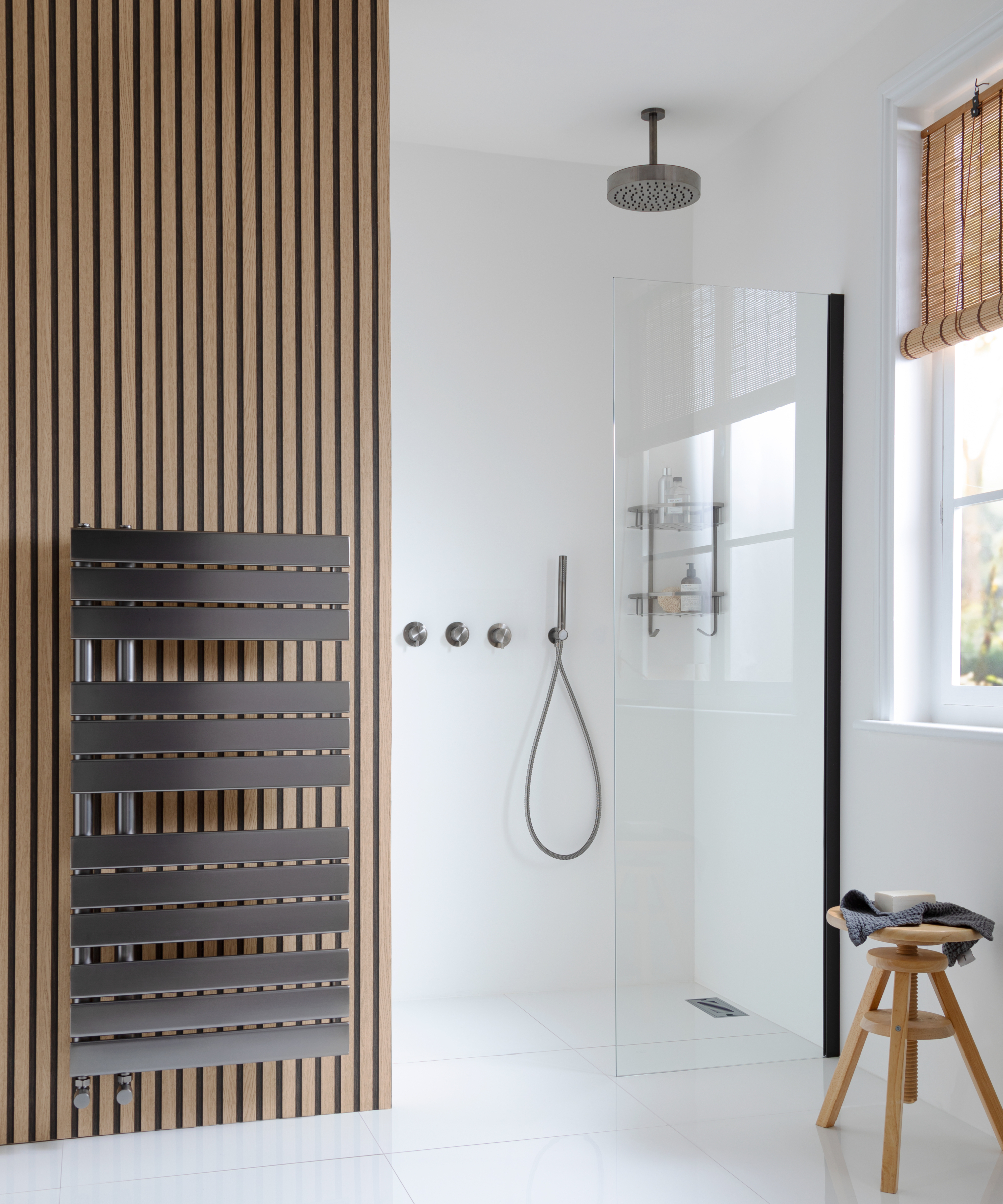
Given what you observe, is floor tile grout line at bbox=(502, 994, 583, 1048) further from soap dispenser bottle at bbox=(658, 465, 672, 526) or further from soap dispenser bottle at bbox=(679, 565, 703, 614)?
soap dispenser bottle at bbox=(658, 465, 672, 526)

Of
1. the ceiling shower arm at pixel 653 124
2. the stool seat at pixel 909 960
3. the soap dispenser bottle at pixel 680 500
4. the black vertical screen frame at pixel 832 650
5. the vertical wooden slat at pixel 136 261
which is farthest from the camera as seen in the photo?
the ceiling shower arm at pixel 653 124

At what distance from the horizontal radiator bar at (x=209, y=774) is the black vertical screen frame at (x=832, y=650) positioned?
4.02ft

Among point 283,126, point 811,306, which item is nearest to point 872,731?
point 811,306

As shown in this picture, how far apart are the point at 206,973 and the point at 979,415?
2047 mm

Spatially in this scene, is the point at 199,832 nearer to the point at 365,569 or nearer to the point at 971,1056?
the point at 365,569

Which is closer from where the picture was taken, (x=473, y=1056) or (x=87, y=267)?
(x=87, y=267)

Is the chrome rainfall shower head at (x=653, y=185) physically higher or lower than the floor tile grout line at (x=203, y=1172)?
higher

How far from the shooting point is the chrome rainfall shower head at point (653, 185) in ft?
9.80

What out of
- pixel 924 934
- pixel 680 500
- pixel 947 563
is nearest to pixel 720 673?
pixel 680 500

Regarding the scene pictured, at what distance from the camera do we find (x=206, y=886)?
2.23 m

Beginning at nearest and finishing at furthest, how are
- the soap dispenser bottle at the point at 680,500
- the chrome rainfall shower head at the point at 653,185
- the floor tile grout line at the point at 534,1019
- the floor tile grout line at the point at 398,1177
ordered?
the floor tile grout line at the point at 398,1177, the soap dispenser bottle at the point at 680,500, the floor tile grout line at the point at 534,1019, the chrome rainfall shower head at the point at 653,185

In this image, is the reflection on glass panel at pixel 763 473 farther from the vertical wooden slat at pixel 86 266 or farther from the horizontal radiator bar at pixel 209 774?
the vertical wooden slat at pixel 86 266

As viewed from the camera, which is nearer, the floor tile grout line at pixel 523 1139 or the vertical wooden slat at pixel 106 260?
the floor tile grout line at pixel 523 1139

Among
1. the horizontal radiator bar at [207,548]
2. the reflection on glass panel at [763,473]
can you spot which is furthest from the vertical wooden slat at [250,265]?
the reflection on glass panel at [763,473]
